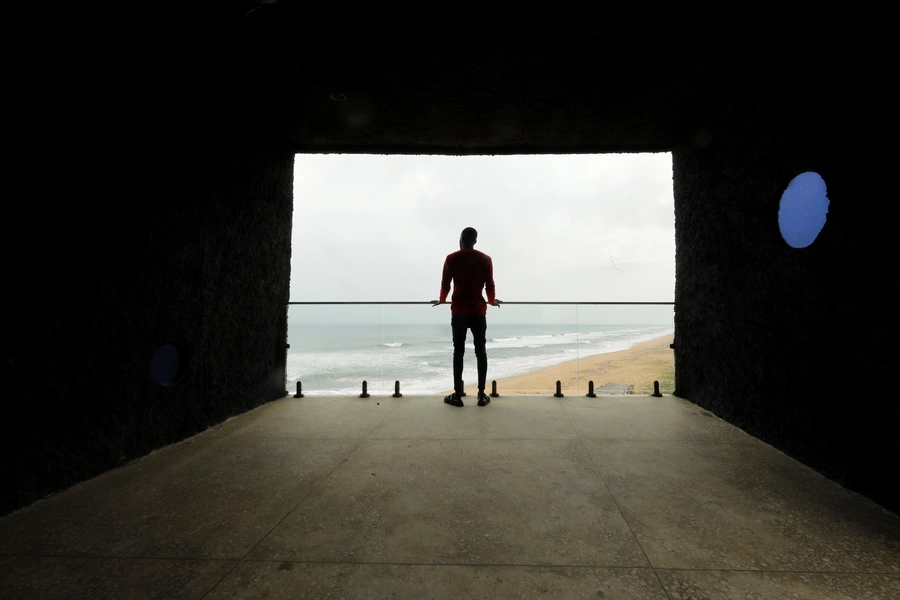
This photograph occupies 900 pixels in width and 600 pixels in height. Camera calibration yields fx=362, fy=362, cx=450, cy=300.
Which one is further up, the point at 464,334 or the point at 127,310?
the point at 127,310

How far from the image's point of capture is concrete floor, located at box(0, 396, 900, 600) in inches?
41.0

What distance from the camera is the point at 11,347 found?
1.43 meters

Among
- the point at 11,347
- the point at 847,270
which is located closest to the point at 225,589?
the point at 11,347

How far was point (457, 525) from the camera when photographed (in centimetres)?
133

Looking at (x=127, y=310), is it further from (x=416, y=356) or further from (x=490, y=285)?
(x=416, y=356)

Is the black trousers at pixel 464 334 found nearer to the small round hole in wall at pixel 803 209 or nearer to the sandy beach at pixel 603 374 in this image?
the small round hole in wall at pixel 803 209

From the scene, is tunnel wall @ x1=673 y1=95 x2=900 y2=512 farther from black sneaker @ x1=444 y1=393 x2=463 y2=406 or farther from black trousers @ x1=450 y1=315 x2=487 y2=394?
black sneaker @ x1=444 y1=393 x2=463 y2=406

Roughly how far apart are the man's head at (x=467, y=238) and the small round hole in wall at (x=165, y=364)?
2.29 meters

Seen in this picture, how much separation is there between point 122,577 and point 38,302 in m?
1.21

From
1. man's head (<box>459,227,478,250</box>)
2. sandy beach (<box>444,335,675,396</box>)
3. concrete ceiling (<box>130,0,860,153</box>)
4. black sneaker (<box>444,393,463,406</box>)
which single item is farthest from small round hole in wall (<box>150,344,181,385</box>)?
sandy beach (<box>444,335,675,396</box>)

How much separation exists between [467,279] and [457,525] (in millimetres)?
2208

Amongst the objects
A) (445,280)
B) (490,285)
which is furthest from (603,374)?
(445,280)

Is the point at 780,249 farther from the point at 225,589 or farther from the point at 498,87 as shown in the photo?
the point at 225,589

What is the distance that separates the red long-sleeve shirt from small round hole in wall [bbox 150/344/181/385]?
6.60 feet
